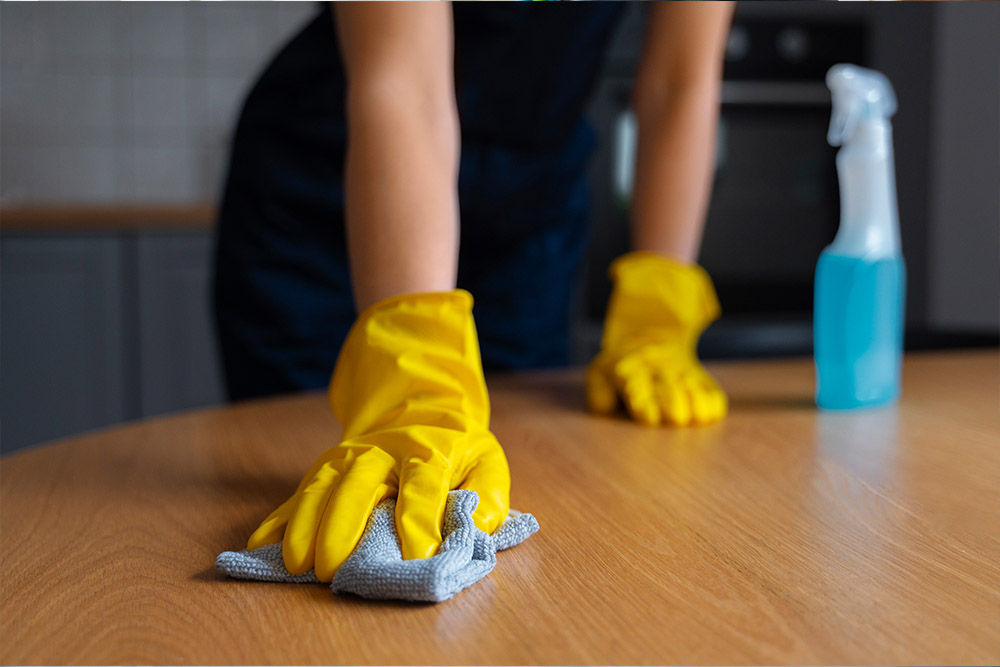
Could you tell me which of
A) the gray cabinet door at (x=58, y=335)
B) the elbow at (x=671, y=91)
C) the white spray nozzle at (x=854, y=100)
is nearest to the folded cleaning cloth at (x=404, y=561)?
the white spray nozzle at (x=854, y=100)

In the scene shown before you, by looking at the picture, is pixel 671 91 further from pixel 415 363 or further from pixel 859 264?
pixel 415 363

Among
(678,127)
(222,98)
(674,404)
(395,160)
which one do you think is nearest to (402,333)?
(395,160)

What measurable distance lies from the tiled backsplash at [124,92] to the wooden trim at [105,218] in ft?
2.58

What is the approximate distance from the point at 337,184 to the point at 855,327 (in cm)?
65

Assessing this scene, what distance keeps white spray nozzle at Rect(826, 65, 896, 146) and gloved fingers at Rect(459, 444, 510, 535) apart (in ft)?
1.55

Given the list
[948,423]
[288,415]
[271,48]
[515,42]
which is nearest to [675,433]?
[948,423]

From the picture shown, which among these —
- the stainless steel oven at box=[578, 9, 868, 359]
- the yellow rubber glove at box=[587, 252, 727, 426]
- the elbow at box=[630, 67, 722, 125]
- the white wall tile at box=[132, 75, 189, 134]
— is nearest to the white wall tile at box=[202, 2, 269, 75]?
the white wall tile at box=[132, 75, 189, 134]

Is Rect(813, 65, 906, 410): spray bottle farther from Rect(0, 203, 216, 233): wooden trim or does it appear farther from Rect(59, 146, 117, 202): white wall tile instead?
Rect(59, 146, 117, 202): white wall tile

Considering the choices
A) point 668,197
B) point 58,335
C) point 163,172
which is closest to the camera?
point 668,197

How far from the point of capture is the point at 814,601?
1.37 ft

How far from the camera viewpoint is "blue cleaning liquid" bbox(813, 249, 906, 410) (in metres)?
0.84

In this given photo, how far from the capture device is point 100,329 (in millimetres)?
2391

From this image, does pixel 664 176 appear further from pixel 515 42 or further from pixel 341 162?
pixel 341 162

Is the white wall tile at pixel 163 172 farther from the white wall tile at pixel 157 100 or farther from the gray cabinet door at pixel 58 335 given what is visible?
the gray cabinet door at pixel 58 335
